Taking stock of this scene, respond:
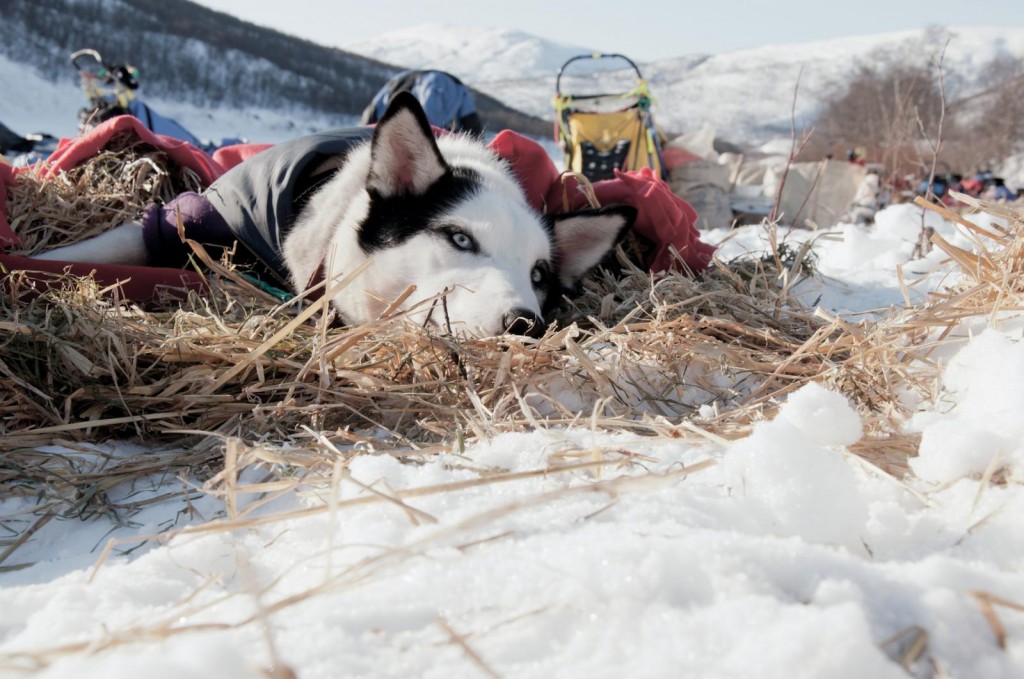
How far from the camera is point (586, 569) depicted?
2.56 ft

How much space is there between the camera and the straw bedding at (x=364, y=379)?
140cm

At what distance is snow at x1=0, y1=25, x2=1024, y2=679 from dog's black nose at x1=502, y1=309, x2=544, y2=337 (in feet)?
1.89

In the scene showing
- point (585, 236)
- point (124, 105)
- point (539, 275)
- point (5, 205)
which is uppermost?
point (585, 236)

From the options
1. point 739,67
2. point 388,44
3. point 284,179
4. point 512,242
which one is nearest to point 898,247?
point 512,242

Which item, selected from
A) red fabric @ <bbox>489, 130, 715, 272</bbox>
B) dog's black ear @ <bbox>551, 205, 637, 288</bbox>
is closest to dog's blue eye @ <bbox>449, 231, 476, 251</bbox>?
dog's black ear @ <bbox>551, 205, 637, 288</bbox>

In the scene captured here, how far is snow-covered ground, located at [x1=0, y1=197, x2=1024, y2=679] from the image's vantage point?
678 millimetres

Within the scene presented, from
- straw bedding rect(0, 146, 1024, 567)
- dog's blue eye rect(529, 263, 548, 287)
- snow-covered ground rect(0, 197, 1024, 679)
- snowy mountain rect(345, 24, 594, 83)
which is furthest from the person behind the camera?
snowy mountain rect(345, 24, 594, 83)

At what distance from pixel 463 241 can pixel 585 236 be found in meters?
0.60

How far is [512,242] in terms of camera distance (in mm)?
2197

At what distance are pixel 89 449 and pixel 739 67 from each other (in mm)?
92935

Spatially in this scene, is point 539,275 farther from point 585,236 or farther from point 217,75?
point 217,75

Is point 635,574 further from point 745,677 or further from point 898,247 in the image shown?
point 898,247

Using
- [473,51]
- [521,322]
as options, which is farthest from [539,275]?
[473,51]

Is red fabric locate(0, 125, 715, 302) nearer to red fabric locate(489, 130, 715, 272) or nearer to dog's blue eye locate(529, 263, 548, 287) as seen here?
red fabric locate(489, 130, 715, 272)
